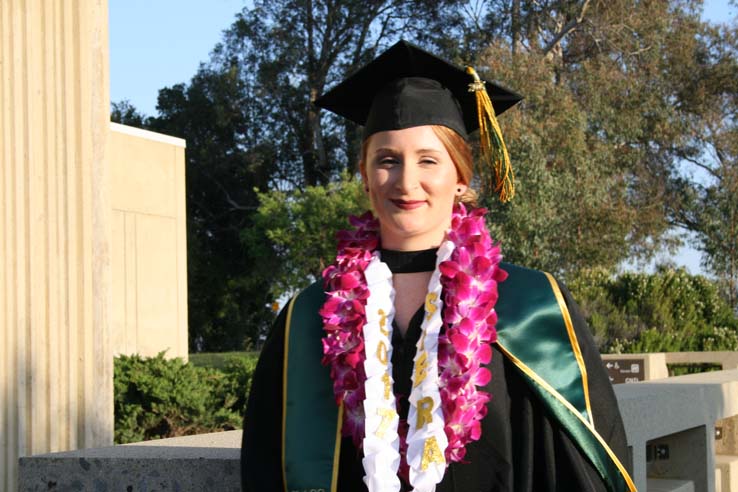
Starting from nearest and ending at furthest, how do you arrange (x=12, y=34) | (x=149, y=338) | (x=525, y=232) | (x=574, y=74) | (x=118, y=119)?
(x=12, y=34) < (x=149, y=338) < (x=525, y=232) < (x=574, y=74) < (x=118, y=119)

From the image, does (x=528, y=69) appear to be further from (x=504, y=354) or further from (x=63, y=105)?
(x=504, y=354)

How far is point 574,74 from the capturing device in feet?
97.5

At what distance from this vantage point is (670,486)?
174 inches

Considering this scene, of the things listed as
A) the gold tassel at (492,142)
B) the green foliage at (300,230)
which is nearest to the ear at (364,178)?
the gold tassel at (492,142)

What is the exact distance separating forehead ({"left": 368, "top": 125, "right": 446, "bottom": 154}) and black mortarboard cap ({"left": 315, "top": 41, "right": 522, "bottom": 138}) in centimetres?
2

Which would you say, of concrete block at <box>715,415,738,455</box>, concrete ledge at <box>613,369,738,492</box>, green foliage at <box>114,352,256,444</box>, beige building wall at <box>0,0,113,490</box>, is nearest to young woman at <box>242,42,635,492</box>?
concrete ledge at <box>613,369,738,492</box>

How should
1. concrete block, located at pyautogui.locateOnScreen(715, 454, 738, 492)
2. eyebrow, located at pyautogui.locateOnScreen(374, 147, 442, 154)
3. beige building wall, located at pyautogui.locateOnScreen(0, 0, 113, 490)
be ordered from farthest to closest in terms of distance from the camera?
concrete block, located at pyautogui.locateOnScreen(715, 454, 738, 492)
beige building wall, located at pyautogui.locateOnScreen(0, 0, 113, 490)
eyebrow, located at pyautogui.locateOnScreen(374, 147, 442, 154)

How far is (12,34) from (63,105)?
455 millimetres

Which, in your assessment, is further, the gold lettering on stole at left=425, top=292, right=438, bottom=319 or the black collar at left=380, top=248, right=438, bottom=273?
the black collar at left=380, top=248, right=438, bottom=273

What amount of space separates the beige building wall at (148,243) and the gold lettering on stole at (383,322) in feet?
34.9

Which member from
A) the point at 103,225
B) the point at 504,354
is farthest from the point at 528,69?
the point at 504,354

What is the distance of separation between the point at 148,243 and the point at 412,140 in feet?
39.0

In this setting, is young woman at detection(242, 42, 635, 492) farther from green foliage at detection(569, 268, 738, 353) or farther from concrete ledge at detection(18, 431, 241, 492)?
green foliage at detection(569, 268, 738, 353)

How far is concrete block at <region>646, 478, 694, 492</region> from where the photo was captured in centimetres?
435
